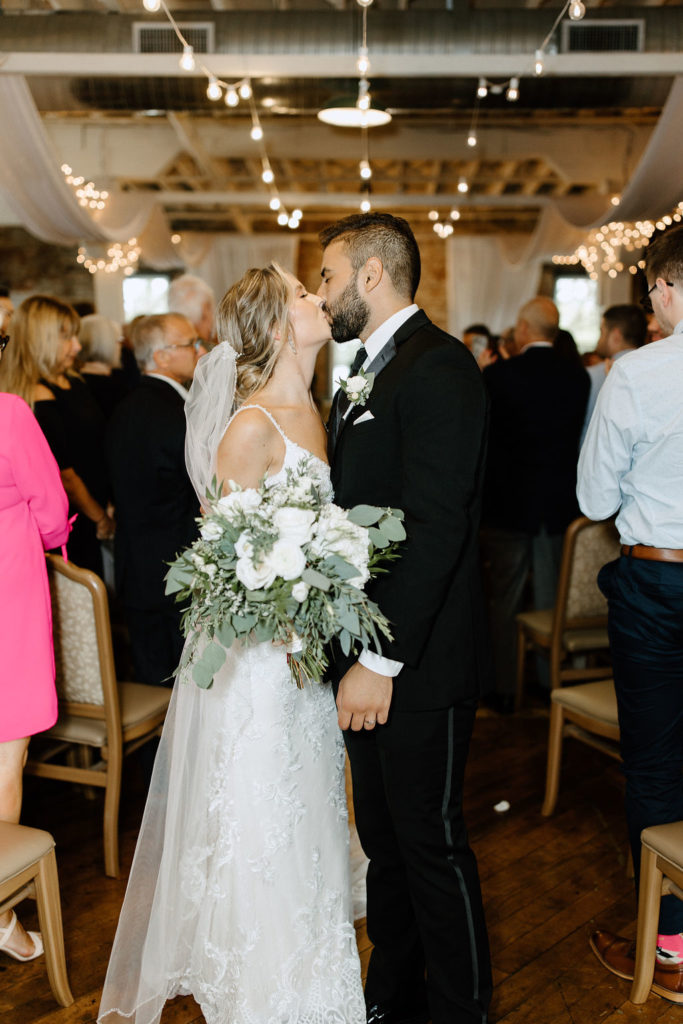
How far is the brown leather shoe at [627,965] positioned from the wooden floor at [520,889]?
3 centimetres

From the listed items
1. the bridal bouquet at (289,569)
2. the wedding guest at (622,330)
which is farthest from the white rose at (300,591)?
the wedding guest at (622,330)

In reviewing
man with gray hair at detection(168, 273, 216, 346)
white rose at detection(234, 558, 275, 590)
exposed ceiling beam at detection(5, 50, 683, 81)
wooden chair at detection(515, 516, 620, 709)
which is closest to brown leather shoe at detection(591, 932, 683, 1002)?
wooden chair at detection(515, 516, 620, 709)

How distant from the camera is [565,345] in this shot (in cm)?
523

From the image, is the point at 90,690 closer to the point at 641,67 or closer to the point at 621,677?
the point at 621,677

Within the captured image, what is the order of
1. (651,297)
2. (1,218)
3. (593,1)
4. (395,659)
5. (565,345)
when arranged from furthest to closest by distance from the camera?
(1,218)
(593,1)
(565,345)
(651,297)
(395,659)

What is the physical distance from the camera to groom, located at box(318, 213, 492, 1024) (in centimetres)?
179

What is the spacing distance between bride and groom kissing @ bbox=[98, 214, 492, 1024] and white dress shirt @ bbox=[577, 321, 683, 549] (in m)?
0.48

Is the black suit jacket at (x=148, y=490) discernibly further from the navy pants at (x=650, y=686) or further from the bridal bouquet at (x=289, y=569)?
the navy pants at (x=650, y=686)

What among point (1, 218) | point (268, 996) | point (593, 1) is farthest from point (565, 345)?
point (1, 218)

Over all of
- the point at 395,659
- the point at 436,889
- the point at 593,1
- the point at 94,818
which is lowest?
the point at 94,818

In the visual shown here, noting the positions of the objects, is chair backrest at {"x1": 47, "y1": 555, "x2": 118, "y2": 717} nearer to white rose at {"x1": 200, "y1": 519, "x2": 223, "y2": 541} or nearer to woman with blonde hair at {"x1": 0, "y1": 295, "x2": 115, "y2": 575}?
white rose at {"x1": 200, "y1": 519, "x2": 223, "y2": 541}

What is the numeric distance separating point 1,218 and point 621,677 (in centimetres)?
883

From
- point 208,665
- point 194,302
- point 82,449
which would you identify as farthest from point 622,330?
point 208,665

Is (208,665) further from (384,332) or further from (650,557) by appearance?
(650,557)
